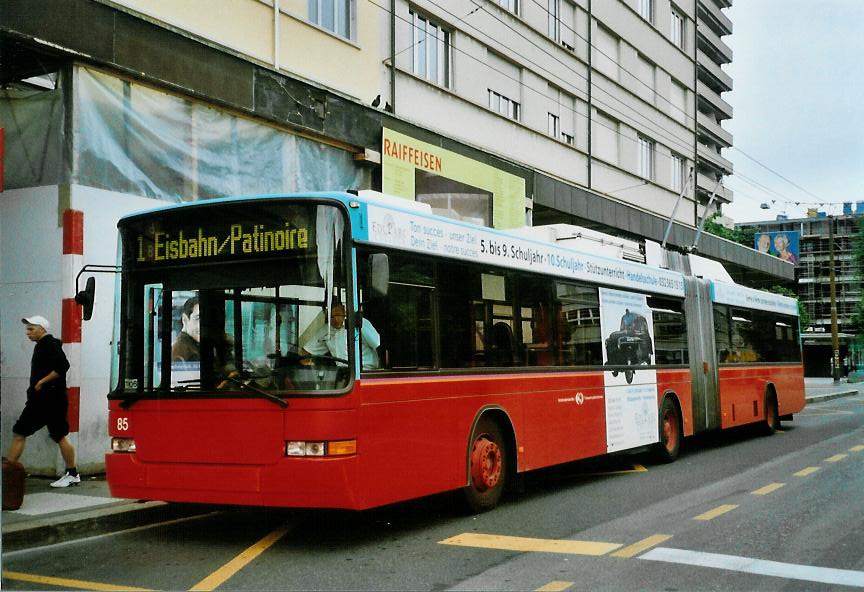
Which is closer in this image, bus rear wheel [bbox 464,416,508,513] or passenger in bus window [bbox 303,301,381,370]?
passenger in bus window [bbox 303,301,381,370]

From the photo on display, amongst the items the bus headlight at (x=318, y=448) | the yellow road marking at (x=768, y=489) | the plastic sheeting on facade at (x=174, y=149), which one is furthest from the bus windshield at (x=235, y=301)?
the yellow road marking at (x=768, y=489)

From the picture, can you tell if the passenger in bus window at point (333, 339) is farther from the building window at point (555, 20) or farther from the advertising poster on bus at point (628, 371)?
the building window at point (555, 20)

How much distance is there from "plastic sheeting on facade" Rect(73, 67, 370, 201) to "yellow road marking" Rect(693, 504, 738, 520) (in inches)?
312

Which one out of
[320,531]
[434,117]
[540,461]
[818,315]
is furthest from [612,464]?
[818,315]

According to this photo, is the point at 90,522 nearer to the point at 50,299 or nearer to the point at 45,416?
the point at 45,416

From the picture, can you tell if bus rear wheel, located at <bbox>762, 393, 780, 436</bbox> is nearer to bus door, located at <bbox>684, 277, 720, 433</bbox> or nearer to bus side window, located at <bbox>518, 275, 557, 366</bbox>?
bus door, located at <bbox>684, 277, 720, 433</bbox>

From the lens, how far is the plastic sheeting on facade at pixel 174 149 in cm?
1137

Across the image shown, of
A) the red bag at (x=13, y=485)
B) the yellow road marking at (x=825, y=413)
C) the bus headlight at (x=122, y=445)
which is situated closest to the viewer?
the bus headlight at (x=122, y=445)

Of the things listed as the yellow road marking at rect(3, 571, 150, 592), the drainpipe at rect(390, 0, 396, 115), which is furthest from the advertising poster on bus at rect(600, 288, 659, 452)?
the drainpipe at rect(390, 0, 396, 115)

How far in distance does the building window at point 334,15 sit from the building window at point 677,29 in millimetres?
21049

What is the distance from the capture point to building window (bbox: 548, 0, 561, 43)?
25.3 meters

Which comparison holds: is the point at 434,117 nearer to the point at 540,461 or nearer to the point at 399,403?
the point at 540,461

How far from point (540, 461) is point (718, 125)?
62.7 meters

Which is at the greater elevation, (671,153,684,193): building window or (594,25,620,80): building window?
(594,25,620,80): building window
